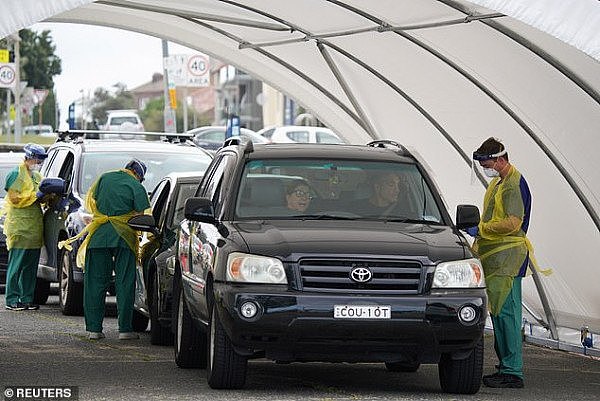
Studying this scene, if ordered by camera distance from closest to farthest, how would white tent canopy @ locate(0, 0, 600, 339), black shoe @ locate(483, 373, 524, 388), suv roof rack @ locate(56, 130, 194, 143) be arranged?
black shoe @ locate(483, 373, 524, 388), white tent canopy @ locate(0, 0, 600, 339), suv roof rack @ locate(56, 130, 194, 143)

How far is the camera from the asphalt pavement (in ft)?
37.4

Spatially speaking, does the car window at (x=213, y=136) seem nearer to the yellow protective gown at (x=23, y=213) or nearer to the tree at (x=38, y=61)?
the yellow protective gown at (x=23, y=213)

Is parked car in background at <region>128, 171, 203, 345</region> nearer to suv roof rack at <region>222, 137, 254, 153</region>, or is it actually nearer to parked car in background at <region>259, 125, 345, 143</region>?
suv roof rack at <region>222, 137, 254, 153</region>

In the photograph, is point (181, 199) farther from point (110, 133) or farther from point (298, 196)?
point (110, 133)

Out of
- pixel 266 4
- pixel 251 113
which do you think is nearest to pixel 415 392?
pixel 266 4

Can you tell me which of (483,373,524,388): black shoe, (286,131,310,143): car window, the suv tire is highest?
(483,373,524,388): black shoe

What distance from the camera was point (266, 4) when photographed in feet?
57.0

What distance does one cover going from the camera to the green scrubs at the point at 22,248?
63.2 feet

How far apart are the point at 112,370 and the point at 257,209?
194cm

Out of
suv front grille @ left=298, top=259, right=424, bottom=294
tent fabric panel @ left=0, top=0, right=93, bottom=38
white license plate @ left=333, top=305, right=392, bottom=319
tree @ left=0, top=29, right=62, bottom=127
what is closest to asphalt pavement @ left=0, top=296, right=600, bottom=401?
white license plate @ left=333, top=305, right=392, bottom=319

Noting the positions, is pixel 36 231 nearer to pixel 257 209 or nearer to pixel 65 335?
pixel 65 335

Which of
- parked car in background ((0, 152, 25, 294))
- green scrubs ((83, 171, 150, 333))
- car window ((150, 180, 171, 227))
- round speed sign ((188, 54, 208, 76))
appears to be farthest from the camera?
round speed sign ((188, 54, 208, 76))

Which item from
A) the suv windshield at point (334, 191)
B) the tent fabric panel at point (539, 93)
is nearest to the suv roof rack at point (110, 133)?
the tent fabric panel at point (539, 93)

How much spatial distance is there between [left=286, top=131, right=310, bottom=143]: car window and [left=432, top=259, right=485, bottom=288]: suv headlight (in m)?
37.7
